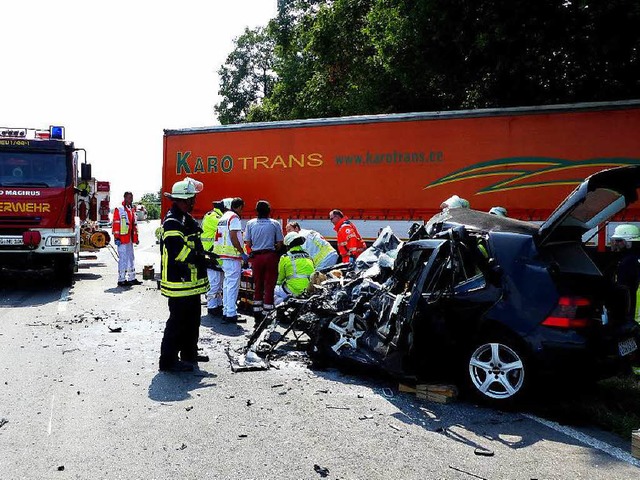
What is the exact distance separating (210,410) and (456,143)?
8.15 meters

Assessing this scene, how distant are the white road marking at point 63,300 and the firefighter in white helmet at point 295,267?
383 cm

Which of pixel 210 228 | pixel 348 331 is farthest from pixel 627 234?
pixel 210 228

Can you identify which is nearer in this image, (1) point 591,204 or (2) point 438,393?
(1) point 591,204

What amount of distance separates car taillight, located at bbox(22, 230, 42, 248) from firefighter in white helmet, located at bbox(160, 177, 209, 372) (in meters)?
6.43

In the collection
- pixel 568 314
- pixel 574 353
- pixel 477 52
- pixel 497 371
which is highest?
pixel 477 52

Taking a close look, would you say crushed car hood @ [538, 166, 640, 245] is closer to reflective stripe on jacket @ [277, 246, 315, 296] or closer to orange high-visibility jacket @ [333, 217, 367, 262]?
reflective stripe on jacket @ [277, 246, 315, 296]

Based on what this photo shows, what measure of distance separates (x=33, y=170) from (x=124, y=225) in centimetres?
201

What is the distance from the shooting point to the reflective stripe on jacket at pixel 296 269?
332 inches

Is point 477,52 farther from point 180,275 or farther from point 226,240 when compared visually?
point 180,275

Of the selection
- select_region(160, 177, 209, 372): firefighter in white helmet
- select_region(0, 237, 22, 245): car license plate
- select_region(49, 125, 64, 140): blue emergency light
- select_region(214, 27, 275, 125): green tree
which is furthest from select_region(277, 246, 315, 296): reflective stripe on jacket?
select_region(214, 27, 275, 125): green tree

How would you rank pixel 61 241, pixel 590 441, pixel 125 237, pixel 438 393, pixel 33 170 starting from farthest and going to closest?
pixel 125 237 → pixel 33 170 → pixel 61 241 → pixel 438 393 → pixel 590 441

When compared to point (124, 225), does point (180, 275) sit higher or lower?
lower

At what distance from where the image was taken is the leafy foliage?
41.0 feet

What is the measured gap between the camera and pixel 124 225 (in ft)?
41.5
